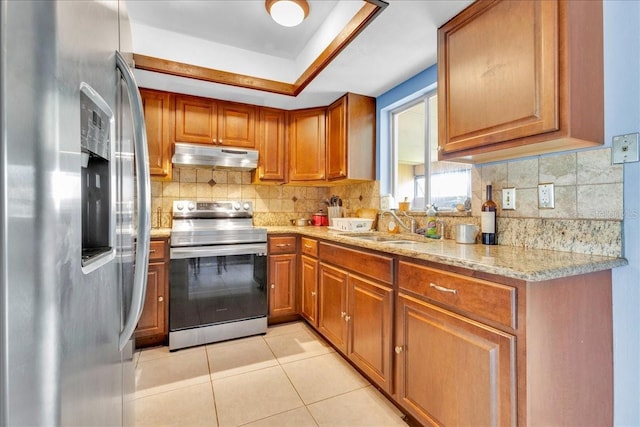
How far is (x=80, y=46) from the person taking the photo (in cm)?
56

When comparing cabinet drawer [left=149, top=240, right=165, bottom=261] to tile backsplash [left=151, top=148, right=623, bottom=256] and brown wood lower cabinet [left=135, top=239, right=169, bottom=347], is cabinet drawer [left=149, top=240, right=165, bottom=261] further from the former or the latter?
tile backsplash [left=151, top=148, right=623, bottom=256]

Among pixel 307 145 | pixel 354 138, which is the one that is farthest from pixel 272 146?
pixel 354 138

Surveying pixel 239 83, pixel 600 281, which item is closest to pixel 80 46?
pixel 600 281

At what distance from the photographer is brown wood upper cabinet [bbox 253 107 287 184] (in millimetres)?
3047

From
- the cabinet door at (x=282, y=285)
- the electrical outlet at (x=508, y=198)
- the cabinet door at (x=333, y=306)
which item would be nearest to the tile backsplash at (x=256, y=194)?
the cabinet door at (x=282, y=285)

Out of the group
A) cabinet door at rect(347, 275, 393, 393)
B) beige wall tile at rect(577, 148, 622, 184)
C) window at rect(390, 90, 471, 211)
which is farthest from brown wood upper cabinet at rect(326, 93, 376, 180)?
beige wall tile at rect(577, 148, 622, 184)

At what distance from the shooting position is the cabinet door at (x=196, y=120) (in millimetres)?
2721

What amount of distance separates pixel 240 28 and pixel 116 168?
1.93 metres

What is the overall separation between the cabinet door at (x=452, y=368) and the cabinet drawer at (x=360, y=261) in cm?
17

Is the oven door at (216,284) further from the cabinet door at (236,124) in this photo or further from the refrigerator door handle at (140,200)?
the refrigerator door handle at (140,200)

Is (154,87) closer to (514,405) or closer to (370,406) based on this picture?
(370,406)

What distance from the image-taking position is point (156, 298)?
2338mm

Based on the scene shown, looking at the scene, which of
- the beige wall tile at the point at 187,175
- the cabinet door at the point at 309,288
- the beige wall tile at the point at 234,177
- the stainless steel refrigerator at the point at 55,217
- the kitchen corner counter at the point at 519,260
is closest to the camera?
the stainless steel refrigerator at the point at 55,217

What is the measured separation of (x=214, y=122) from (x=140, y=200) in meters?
2.17
